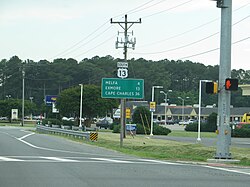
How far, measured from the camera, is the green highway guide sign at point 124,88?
37.0 meters

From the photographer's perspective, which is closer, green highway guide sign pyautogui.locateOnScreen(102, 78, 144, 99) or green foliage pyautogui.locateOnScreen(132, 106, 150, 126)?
green highway guide sign pyautogui.locateOnScreen(102, 78, 144, 99)

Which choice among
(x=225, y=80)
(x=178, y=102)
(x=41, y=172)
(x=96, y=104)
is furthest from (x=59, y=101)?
(x=178, y=102)

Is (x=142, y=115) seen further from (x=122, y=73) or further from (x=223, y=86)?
(x=223, y=86)

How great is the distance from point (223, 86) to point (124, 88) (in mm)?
14206

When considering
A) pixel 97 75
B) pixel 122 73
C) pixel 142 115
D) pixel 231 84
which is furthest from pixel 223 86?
pixel 97 75

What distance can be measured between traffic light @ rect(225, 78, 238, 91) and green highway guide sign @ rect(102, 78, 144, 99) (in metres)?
14.2

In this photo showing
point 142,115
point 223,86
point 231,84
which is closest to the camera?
point 231,84

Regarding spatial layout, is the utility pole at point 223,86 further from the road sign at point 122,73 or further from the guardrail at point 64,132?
the guardrail at point 64,132

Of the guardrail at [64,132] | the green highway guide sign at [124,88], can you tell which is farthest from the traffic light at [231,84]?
the guardrail at [64,132]

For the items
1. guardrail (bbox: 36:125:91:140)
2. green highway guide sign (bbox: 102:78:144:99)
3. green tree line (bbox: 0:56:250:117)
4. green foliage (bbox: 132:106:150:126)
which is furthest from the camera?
green tree line (bbox: 0:56:250:117)

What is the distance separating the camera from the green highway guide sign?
121 ft

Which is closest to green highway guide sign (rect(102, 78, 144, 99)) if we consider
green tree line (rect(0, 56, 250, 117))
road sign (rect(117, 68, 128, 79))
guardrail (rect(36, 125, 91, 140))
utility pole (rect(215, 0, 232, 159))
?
road sign (rect(117, 68, 128, 79))

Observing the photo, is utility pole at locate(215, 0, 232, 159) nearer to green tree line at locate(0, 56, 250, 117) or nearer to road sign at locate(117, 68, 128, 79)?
road sign at locate(117, 68, 128, 79)

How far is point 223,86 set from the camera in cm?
2359
